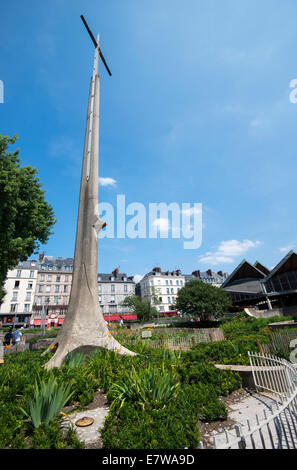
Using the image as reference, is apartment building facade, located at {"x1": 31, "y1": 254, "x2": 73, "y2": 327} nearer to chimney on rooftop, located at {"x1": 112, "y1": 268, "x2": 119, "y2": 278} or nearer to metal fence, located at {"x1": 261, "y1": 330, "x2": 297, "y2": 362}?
chimney on rooftop, located at {"x1": 112, "y1": 268, "x2": 119, "y2": 278}

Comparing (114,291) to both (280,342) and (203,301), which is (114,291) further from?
(280,342)

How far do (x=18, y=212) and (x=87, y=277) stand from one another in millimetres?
8615

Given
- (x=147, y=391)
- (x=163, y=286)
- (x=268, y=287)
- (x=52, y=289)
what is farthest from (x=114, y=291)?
(x=147, y=391)

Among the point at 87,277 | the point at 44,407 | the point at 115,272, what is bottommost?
the point at 44,407

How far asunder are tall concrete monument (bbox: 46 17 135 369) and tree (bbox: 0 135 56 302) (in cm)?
463

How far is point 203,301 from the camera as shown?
29562 millimetres

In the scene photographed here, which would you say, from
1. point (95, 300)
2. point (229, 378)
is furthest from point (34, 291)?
point (229, 378)

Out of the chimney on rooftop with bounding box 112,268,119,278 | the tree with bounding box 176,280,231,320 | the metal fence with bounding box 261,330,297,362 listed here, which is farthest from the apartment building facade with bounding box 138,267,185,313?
the metal fence with bounding box 261,330,297,362

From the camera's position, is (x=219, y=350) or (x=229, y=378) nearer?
(x=229, y=378)

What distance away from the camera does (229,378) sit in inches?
210

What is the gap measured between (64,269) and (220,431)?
57675 millimetres

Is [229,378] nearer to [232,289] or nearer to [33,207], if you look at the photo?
[33,207]

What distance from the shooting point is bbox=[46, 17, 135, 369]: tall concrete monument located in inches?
288
